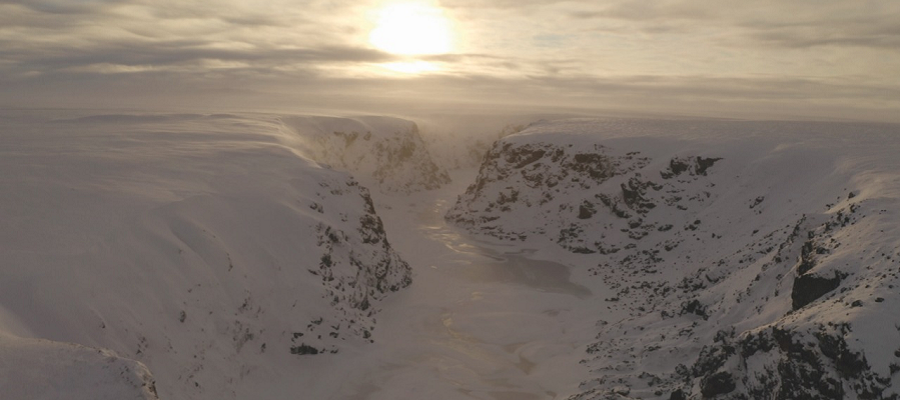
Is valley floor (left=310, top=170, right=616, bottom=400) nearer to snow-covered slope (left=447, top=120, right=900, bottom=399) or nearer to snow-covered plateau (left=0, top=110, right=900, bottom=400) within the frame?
snow-covered plateau (left=0, top=110, right=900, bottom=400)

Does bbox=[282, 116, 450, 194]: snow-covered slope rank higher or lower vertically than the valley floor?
higher

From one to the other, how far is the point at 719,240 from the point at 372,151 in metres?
40.3

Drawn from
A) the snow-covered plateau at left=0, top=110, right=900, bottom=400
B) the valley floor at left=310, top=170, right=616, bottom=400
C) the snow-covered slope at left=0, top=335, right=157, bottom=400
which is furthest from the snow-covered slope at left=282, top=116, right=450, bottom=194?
the snow-covered slope at left=0, top=335, right=157, bottom=400

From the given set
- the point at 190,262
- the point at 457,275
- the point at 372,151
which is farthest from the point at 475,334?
the point at 372,151

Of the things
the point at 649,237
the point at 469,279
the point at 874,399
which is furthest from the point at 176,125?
the point at 874,399

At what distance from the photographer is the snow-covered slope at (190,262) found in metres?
15.5

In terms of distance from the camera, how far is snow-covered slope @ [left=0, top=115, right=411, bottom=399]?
1552 cm

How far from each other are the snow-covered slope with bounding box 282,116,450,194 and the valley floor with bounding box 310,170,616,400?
20659 millimetres

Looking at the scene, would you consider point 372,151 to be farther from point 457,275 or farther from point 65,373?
point 65,373

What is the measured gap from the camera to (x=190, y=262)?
19.9 metres

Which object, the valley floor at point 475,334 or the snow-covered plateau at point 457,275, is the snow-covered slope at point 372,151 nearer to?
the snow-covered plateau at point 457,275

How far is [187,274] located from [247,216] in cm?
589

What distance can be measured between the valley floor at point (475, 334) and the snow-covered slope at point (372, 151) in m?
20.7

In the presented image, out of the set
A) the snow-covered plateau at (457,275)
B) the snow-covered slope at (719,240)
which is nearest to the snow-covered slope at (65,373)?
the snow-covered plateau at (457,275)
